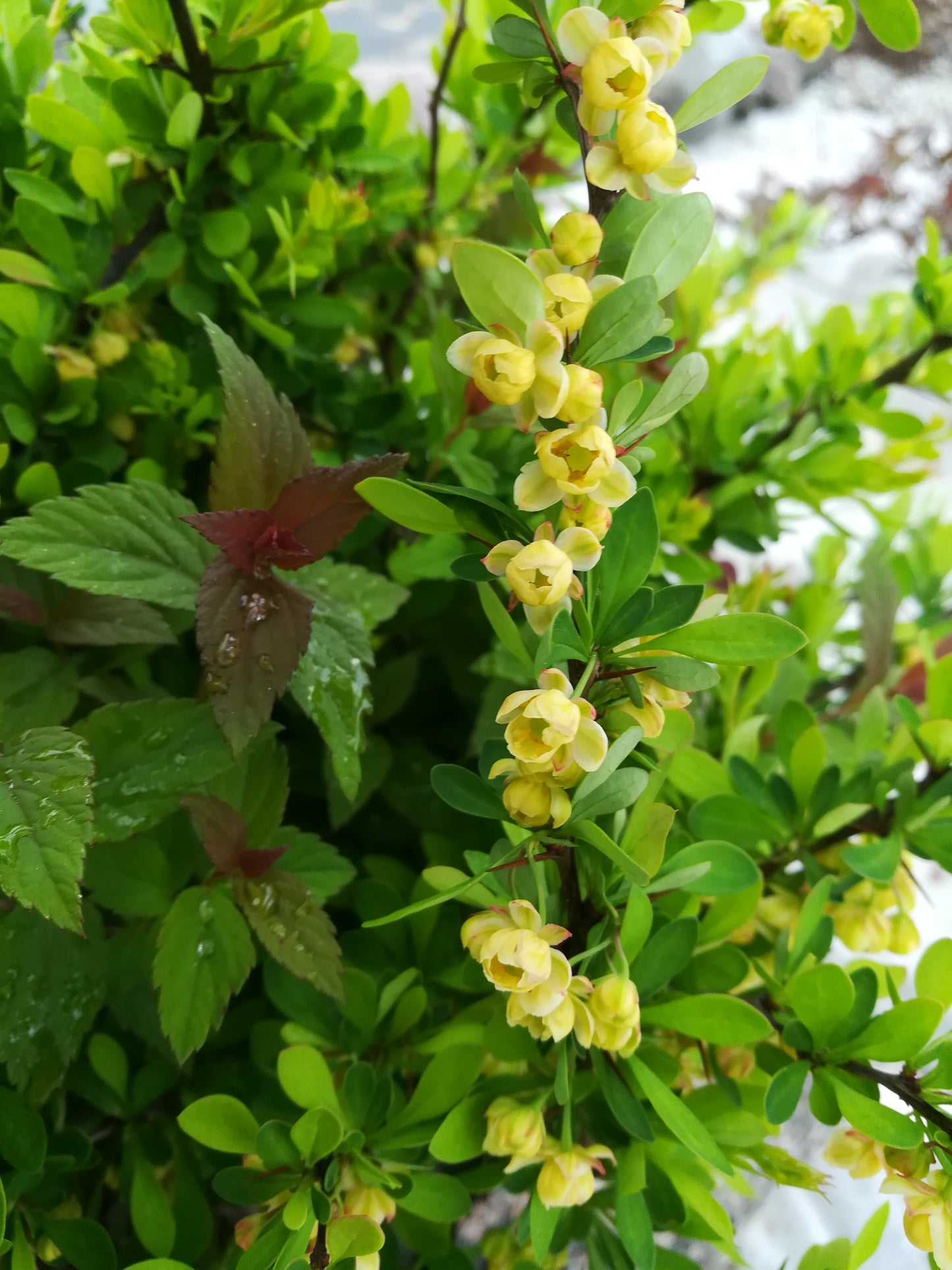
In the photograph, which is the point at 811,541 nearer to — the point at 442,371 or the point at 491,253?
the point at 442,371

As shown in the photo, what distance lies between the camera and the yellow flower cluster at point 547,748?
0.18 metres

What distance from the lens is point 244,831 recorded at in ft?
0.95

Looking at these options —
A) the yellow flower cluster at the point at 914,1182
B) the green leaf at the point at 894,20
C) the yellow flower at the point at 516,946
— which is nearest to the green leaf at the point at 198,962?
the yellow flower at the point at 516,946

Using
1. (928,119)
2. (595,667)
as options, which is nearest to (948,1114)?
(595,667)

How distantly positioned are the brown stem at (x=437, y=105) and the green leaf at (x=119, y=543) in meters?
0.26

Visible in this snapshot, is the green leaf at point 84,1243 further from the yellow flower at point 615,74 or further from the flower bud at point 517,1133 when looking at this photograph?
the yellow flower at point 615,74

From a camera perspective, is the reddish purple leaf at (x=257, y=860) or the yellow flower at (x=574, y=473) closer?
the yellow flower at (x=574, y=473)

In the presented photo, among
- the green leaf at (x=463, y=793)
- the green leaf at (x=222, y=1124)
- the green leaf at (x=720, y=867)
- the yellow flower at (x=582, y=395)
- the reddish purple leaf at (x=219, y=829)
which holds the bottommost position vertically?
the green leaf at (x=222, y=1124)

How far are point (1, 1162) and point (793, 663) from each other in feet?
1.21

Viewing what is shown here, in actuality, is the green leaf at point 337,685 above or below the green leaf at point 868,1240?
above

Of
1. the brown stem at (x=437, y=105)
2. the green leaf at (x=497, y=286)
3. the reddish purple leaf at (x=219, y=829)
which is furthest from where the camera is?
the brown stem at (x=437, y=105)

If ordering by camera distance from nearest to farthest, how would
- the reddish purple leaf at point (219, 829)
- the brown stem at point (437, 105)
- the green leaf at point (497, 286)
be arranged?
the green leaf at point (497, 286) < the reddish purple leaf at point (219, 829) < the brown stem at point (437, 105)

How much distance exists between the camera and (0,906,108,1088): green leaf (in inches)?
10.6

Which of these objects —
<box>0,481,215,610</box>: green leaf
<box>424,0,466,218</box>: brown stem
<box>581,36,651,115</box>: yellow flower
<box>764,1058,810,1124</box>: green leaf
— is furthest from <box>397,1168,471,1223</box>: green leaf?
<box>424,0,466,218</box>: brown stem
